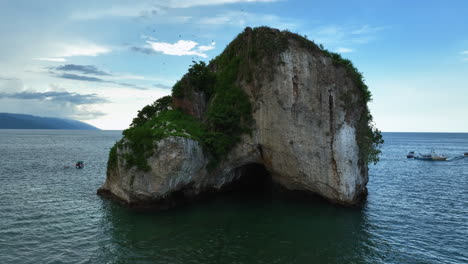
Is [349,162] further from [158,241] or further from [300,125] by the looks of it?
[158,241]

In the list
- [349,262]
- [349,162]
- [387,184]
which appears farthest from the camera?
[387,184]

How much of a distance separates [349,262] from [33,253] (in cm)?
1890

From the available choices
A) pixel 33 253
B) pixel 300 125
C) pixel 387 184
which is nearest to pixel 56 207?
pixel 33 253

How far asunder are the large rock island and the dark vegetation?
0.33ft

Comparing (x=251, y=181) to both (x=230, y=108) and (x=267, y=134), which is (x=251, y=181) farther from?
(x=230, y=108)

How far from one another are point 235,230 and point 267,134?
34.8 ft

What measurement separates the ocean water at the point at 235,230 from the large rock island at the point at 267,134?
224 cm

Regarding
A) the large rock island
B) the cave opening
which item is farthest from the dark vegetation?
the cave opening

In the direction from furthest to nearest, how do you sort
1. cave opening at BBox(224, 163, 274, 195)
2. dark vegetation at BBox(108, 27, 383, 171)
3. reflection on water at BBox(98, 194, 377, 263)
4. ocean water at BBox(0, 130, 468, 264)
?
cave opening at BBox(224, 163, 274, 195) < dark vegetation at BBox(108, 27, 383, 171) < ocean water at BBox(0, 130, 468, 264) < reflection on water at BBox(98, 194, 377, 263)

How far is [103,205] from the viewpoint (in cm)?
2647

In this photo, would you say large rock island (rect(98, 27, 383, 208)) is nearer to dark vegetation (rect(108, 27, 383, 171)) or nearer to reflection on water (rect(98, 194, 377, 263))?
dark vegetation (rect(108, 27, 383, 171))

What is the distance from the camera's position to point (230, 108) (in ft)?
93.9

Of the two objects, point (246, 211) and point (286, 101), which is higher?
point (286, 101)

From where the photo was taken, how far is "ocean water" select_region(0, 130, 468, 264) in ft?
55.9
